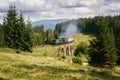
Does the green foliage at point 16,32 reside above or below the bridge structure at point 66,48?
above

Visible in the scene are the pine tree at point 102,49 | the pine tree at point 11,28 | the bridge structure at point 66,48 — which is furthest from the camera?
the bridge structure at point 66,48

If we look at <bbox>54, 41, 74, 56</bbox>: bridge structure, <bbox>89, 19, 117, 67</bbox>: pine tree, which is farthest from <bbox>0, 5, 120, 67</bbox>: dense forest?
<bbox>54, 41, 74, 56</bbox>: bridge structure

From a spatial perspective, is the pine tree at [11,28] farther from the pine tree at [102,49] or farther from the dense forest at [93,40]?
the pine tree at [102,49]

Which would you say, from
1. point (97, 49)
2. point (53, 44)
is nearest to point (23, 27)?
point (97, 49)

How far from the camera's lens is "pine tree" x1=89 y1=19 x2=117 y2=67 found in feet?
177

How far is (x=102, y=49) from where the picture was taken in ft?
176

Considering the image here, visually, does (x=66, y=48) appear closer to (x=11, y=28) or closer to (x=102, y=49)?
(x=11, y=28)

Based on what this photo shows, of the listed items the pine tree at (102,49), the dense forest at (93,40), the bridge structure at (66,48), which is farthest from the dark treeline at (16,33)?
the bridge structure at (66,48)

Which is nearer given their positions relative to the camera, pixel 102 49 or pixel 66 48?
pixel 102 49

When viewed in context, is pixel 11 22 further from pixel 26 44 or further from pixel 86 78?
pixel 86 78

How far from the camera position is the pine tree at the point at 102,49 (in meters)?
53.9

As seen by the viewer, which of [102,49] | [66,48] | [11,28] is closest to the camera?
[102,49]

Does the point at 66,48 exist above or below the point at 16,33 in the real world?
below

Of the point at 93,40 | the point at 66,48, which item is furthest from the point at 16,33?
the point at 66,48
